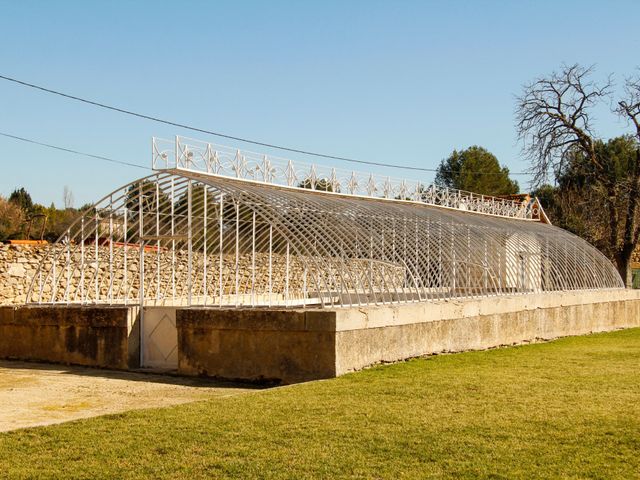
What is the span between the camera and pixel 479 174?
216 feet

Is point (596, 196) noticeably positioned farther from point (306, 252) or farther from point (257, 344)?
point (257, 344)

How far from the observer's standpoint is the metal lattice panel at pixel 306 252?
17484 mm

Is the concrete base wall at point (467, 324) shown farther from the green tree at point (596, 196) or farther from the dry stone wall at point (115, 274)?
the green tree at point (596, 196)

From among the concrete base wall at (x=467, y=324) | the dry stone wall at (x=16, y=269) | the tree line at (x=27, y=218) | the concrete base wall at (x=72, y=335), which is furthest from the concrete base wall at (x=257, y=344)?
the tree line at (x=27, y=218)

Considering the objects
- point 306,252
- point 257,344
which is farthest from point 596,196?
point 257,344

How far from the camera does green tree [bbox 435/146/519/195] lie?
213 feet

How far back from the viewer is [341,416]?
10.3m

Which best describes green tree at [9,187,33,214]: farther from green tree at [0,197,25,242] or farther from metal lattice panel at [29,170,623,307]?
metal lattice panel at [29,170,623,307]

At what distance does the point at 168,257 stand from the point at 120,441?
1586cm

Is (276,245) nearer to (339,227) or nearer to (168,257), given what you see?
(168,257)

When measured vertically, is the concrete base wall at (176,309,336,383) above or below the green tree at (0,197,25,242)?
below

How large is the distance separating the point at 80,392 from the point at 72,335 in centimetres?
415

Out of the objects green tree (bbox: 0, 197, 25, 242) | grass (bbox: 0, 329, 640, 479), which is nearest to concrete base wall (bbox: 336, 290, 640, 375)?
grass (bbox: 0, 329, 640, 479)

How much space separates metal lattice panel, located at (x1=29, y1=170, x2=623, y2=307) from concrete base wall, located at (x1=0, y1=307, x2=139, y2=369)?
787mm
